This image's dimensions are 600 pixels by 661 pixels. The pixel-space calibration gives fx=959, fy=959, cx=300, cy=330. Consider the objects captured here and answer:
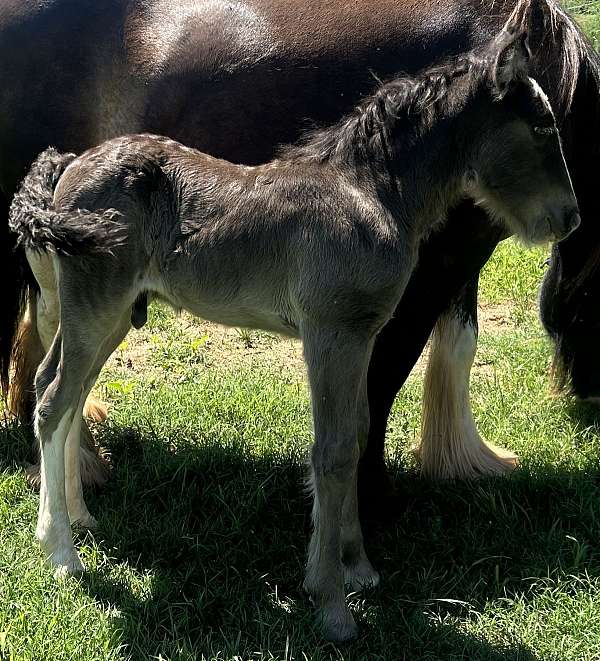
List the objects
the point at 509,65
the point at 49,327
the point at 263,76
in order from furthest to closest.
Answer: the point at 49,327
the point at 263,76
the point at 509,65

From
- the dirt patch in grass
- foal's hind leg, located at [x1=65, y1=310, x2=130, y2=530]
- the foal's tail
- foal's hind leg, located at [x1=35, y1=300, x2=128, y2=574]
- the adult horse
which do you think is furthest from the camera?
the dirt patch in grass

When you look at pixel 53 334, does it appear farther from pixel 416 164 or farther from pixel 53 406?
pixel 416 164

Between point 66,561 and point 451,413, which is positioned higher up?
point 66,561

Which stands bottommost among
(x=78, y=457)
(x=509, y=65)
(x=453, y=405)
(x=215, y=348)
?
(x=215, y=348)

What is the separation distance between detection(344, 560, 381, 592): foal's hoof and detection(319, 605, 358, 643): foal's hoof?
0.24 m

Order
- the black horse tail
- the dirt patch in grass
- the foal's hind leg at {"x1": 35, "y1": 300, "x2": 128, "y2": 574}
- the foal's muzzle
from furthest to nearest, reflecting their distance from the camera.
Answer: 1. the dirt patch in grass
2. the black horse tail
3. the foal's hind leg at {"x1": 35, "y1": 300, "x2": 128, "y2": 574}
4. the foal's muzzle

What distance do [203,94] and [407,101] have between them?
3.00ft

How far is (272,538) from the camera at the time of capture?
3707 millimetres

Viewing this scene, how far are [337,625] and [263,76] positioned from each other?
1.99 metres

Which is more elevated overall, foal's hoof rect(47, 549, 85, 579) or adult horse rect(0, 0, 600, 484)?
adult horse rect(0, 0, 600, 484)

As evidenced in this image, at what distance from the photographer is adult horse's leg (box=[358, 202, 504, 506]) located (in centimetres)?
353

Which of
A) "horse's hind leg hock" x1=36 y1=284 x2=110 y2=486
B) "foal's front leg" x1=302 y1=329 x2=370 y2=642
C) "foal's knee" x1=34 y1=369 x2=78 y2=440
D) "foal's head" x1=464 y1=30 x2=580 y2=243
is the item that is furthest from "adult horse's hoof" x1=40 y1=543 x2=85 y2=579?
"foal's head" x1=464 y1=30 x2=580 y2=243

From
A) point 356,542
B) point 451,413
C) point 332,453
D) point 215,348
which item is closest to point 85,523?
point 356,542

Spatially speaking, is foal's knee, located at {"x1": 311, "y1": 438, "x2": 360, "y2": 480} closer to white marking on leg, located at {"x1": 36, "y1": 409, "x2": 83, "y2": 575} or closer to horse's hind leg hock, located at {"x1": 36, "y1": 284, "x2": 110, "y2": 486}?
white marking on leg, located at {"x1": 36, "y1": 409, "x2": 83, "y2": 575}
